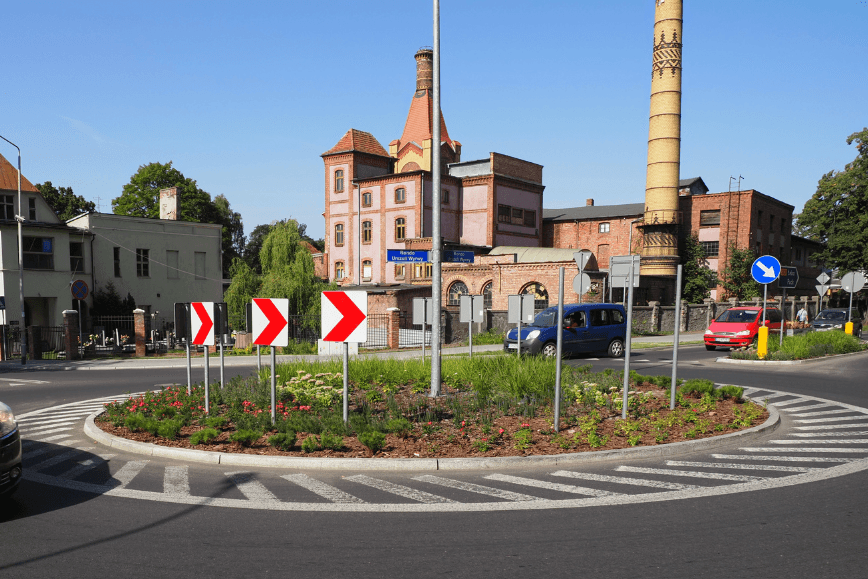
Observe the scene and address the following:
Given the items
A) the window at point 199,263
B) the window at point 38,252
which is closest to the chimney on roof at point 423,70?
the window at point 199,263

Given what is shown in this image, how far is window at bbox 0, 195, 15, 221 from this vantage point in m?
31.5

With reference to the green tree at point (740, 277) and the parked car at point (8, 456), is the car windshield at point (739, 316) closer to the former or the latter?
the parked car at point (8, 456)

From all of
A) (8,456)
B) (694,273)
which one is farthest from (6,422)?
(694,273)

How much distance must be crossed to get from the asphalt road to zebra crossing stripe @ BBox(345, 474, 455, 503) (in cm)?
43

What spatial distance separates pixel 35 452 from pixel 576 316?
16551 millimetres

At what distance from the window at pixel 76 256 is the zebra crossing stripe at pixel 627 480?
3516 cm

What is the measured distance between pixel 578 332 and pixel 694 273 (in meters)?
34.5

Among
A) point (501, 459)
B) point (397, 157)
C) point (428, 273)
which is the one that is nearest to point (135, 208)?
point (397, 157)

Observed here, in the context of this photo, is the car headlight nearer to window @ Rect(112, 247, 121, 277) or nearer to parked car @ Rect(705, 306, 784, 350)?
parked car @ Rect(705, 306, 784, 350)

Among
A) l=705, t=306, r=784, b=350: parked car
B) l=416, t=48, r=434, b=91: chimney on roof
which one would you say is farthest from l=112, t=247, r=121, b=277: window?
l=416, t=48, r=434, b=91: chimney on roof

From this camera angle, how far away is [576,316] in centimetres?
2091

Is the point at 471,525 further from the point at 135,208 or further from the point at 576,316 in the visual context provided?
the point at 135,208

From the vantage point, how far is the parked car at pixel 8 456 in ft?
17.6

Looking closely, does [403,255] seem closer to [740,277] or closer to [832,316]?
[832,316]
